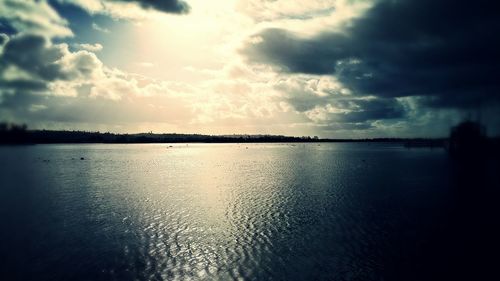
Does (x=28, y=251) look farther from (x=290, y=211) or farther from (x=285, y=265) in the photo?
(x=290, y=211)

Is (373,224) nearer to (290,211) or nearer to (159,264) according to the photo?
(290,211)

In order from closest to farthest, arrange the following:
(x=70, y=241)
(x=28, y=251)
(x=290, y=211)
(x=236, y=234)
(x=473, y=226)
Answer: (x=28, y=251), (x=70, y=241), (x=236, y=234), (x=473, y=226), (x=290, y=211)

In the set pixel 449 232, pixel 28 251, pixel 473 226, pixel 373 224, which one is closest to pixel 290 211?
pixel 373 224

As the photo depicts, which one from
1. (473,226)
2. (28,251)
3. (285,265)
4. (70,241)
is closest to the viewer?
(285,265)

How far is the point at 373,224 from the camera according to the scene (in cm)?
3322

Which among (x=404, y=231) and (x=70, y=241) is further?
(x=404, y=231)

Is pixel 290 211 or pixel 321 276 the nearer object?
pixel 321 276

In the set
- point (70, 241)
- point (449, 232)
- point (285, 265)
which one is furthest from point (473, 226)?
point (70, 241)

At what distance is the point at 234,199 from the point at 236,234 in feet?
59.7

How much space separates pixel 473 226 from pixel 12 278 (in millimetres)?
40591

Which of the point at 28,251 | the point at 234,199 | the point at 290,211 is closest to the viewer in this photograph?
the point at 28,251

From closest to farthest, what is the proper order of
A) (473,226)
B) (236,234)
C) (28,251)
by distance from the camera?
(28,251)
(236,234)
(473,226)

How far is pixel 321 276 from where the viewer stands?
2067 centimetres

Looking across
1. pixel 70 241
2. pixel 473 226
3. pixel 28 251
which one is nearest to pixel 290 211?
pixel 473 226
